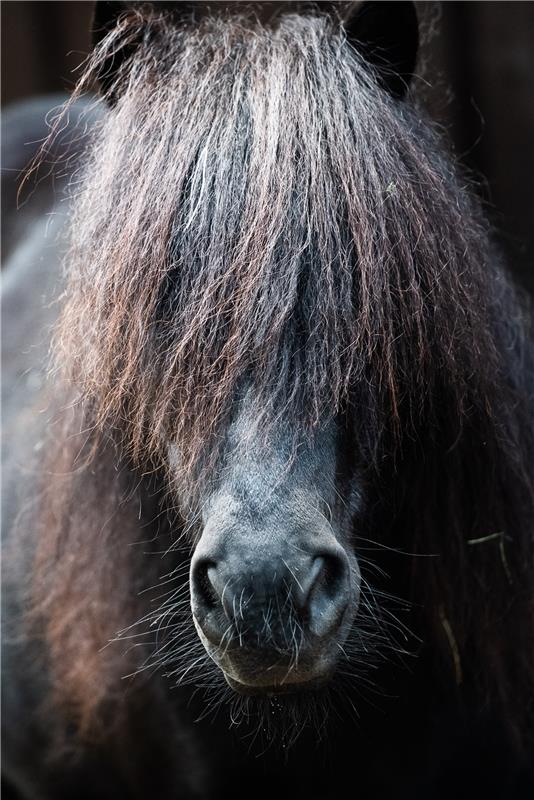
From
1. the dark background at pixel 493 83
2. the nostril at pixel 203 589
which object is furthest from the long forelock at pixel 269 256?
the dark background at pixel 493 83

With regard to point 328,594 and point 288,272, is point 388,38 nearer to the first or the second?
point 288,272

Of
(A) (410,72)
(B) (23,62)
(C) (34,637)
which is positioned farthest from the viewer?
(B) (23,62)

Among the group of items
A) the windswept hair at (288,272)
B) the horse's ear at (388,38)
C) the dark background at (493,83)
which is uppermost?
the horse's ear at (388,38)

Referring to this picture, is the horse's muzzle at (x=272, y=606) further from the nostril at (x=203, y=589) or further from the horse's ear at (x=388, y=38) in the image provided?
the horse's ear at (x=388, y=38)

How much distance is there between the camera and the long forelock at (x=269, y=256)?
2.89ft

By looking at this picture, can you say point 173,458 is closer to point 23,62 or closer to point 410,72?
point 410,72

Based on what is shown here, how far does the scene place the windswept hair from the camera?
2.91ft

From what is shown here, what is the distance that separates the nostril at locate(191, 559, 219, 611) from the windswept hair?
0.39 ft

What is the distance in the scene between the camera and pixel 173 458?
0.96 metres

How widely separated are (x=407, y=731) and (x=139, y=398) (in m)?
0.66

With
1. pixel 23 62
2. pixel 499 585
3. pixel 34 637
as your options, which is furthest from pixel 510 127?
pixel 34 637

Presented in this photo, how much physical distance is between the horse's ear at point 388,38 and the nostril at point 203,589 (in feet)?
2.05

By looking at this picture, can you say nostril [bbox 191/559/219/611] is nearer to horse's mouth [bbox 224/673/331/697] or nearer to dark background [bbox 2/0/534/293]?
horse's mouth [bbox 224/673/331/697]

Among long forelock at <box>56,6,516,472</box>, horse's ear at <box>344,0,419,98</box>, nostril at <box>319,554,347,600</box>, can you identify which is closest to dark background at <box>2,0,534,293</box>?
horse's ear at <box>344,0,419,98</box>
